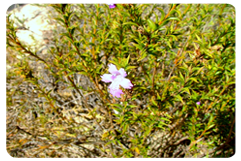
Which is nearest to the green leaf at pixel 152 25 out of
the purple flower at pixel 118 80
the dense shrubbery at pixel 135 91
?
the dense shrubbery at pixel 135 91

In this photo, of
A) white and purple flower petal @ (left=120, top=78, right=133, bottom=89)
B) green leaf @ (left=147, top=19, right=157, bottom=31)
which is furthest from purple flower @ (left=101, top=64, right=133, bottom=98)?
green leaf @ (left=147, top=19, right=157, bottom=31)

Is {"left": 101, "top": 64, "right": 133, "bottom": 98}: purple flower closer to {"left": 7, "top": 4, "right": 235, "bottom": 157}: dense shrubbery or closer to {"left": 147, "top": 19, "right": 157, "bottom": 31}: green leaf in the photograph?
{"left": 7, "top": 4, "right": 235, "bottom": 157}: dense shrubbery

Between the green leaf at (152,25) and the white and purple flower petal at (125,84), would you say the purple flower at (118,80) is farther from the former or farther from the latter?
the green leaf at (152,25)

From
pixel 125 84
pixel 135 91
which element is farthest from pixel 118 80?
pixel 135 91

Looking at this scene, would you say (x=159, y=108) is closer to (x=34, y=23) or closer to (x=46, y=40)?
(x=46, y=40)

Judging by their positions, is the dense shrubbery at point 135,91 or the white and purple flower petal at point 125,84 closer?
the white and purple flower petal at point 125,84

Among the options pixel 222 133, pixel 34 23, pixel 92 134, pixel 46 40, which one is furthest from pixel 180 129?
pixel 34 23

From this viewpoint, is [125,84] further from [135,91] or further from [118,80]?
[135,91]

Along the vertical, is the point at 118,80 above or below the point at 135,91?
below
